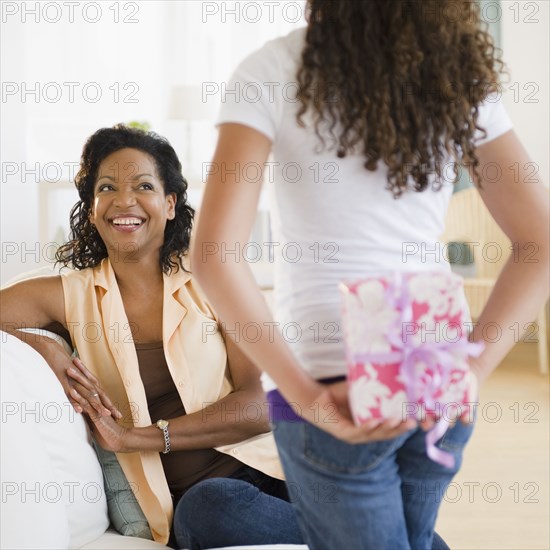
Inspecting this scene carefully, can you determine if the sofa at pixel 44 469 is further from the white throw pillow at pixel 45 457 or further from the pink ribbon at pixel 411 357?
the pink ribbon at pixel 411 357

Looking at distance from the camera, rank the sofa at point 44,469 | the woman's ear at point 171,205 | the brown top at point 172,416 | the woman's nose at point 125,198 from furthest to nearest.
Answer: the woman's ear at point 171,205, the woman's nose at point 125,198, the brown top at point 172,416, the sofa at point 44,469

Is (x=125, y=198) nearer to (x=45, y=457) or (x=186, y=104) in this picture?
(x=45, y=457)

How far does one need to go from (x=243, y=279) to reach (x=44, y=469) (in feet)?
2.57

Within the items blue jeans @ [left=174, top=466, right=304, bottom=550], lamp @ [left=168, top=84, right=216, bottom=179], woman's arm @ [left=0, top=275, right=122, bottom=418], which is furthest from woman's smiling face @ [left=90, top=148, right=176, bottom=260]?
lamp @ [left=168, top=84, right=216, bottom=179]

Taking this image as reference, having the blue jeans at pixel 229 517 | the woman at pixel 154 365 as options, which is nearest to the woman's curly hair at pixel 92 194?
the woman at pixel 154 365

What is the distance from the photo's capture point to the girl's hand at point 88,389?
1.78m

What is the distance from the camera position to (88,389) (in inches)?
70.3

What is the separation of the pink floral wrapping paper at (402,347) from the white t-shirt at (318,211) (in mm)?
58

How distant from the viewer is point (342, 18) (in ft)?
3.13

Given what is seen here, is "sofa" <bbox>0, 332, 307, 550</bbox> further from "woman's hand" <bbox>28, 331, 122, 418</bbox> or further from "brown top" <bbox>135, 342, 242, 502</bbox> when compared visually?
"brown top" <bbox>135, 342, 242, 502</bbox>

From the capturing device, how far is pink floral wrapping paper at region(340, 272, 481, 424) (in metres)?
0.91

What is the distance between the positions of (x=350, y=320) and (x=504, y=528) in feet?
7.00

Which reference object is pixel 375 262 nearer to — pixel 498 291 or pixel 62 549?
pixel 498 291

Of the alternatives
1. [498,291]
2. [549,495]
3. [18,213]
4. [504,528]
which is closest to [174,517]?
[498,291]
